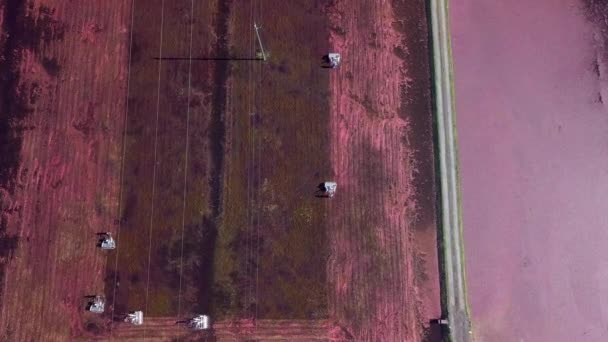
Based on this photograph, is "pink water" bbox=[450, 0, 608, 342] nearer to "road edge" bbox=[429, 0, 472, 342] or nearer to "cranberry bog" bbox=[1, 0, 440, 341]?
"road edge" bbox=[429, 0, 472, 342]

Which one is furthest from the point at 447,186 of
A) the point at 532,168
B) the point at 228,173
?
the point at 228,173

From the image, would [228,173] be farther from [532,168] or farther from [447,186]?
[532,168]

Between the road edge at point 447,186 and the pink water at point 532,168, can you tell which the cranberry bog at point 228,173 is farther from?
the pink water at point 532,168

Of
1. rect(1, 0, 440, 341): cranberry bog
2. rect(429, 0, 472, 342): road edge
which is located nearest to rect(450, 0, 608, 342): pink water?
rect(429, 0, 472, 342): road edge

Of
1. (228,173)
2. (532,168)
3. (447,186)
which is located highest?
(532,168)

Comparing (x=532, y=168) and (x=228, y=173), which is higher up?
(x=532, y=168)

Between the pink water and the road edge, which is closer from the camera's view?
the road edge
